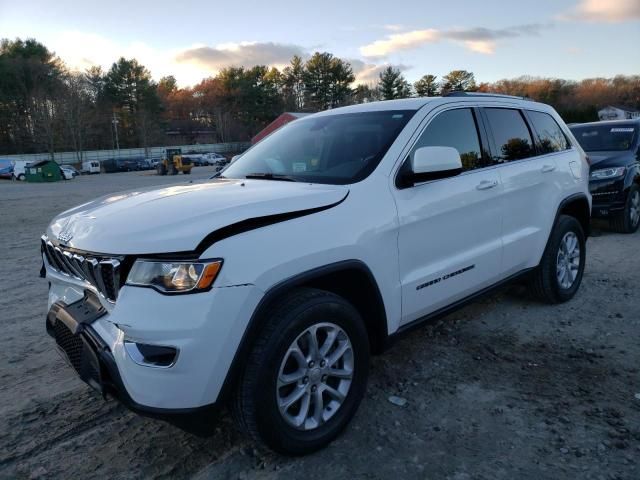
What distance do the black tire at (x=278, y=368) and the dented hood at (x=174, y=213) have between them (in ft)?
1.57

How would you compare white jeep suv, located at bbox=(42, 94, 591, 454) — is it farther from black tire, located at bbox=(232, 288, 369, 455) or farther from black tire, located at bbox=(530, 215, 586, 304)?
black tire, located at bbox=(530, 215, 586, 304)

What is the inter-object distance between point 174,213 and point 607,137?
29.9 feet

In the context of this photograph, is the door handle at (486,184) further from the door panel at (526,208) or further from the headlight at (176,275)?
the headlight at (176,275)

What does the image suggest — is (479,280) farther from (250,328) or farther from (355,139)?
(250,328)

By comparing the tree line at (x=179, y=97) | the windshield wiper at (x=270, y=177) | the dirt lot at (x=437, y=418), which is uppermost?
the tree line at (x=179, y=97)

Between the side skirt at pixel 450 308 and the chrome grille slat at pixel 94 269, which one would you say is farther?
the side skirt at pixel 450 308

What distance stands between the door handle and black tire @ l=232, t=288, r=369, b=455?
1.48 meters

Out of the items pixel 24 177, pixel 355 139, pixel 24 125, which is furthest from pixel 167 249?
pixel 24 125

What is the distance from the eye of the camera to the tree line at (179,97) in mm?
66375

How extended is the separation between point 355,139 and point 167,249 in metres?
1.70

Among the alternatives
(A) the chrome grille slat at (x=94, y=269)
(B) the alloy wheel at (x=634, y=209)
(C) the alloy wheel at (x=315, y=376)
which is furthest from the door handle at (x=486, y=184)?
(B) the alloy wheel at (x=634, y=209)

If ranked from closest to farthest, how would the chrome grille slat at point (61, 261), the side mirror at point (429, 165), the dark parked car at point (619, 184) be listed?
the chrome grille slat at point (61, 261), the side mirror at point (429, 165), the dark parked car at point (619, 184)

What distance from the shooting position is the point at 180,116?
4104 inches

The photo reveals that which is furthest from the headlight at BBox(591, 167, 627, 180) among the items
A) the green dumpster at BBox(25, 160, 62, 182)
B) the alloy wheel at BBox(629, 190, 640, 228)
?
the green dumpster at BBox(25, 160, 62, 182)
